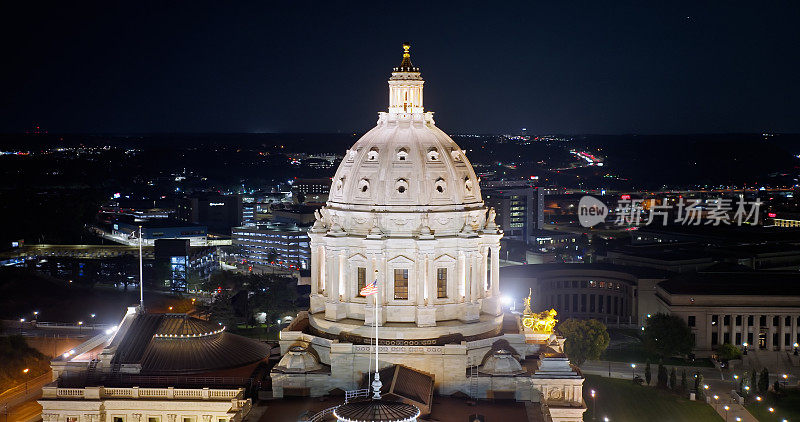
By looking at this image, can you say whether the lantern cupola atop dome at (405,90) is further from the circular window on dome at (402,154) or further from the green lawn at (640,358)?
the green lawn at (640,358)

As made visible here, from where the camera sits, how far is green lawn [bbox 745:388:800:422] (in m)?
104

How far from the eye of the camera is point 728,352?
129m

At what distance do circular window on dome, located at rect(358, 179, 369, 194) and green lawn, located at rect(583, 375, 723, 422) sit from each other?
33.2 meters

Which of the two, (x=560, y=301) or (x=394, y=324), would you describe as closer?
(x=394, y=324)

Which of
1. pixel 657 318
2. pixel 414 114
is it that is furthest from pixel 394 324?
pixel 657 318

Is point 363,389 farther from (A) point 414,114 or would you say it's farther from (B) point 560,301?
(B) point 560,301

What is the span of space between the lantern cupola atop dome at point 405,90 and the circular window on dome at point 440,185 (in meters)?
7.02

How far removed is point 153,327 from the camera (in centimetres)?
8631

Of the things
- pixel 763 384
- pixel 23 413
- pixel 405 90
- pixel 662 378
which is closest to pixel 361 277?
pixel 405 90

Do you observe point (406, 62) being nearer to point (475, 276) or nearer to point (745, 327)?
point (475, 276)

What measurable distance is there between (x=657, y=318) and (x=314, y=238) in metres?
60.7

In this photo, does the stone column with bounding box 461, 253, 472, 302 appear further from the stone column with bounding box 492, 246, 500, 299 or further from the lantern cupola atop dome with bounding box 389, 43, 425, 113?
the lantern cupola atop dome with bounding box 389, 43, 425, 113

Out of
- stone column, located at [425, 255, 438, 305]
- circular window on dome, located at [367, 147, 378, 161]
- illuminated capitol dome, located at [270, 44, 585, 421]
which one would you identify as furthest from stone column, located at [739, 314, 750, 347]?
circular window on dome, located at [367, 147, 378, 161]

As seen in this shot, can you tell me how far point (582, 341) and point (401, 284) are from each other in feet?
140
